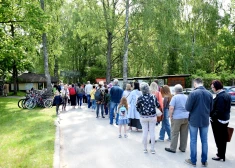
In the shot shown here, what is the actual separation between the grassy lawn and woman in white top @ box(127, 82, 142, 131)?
3001 mm

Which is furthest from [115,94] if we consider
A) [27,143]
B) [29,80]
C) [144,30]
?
[29,80]

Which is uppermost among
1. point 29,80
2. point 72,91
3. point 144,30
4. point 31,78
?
point 144,30

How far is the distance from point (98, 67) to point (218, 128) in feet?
127

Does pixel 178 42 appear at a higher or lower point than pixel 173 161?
higher

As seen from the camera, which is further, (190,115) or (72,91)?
(72,91)

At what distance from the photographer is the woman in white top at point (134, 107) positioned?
9.29m

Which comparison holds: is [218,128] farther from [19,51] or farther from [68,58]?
[68,58]

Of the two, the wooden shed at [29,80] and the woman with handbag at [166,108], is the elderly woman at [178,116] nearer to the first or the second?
the woman with handbag at [166,108]

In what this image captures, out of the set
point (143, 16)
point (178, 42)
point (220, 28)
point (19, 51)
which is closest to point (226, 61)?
point (220, 28)

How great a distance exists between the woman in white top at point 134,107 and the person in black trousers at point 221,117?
11.3 ft

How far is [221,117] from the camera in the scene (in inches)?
244

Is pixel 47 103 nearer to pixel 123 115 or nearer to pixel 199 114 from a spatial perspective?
pixel 123 115

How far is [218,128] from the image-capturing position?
248 inches

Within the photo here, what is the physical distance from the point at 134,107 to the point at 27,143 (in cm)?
398
